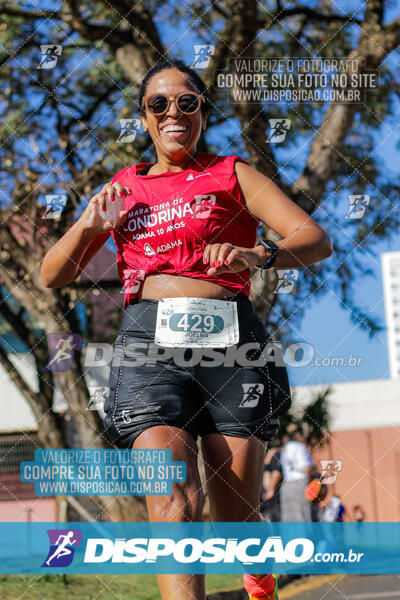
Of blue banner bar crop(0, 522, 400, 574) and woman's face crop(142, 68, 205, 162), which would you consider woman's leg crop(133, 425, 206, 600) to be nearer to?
blue banner bar crop(0, 522, 400, 574)

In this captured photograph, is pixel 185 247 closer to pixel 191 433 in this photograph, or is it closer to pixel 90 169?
pixel 191 433

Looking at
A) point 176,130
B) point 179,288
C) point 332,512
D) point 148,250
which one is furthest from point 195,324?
point 332,512

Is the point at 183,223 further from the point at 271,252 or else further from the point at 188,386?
the point at 188,386

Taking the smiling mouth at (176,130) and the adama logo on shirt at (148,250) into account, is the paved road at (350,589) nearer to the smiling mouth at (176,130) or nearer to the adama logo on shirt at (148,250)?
the adama logo on shirt at (148,250)

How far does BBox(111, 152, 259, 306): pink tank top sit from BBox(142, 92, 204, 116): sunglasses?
0.62ft

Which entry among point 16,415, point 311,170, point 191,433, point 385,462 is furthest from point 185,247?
point 385,462

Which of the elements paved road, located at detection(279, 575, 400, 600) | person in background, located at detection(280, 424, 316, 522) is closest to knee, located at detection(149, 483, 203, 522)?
paved road, located at detection(279, 575, 400, 600)

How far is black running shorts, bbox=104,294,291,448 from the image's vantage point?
8.48 ft

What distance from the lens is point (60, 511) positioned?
8.15 m

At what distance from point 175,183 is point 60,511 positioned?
605 cm

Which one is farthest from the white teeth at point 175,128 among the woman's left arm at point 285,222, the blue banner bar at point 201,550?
the blue banner bar at point 201,550

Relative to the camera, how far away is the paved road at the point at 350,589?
6605mm

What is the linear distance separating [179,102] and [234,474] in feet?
4.27

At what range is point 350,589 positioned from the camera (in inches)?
293
